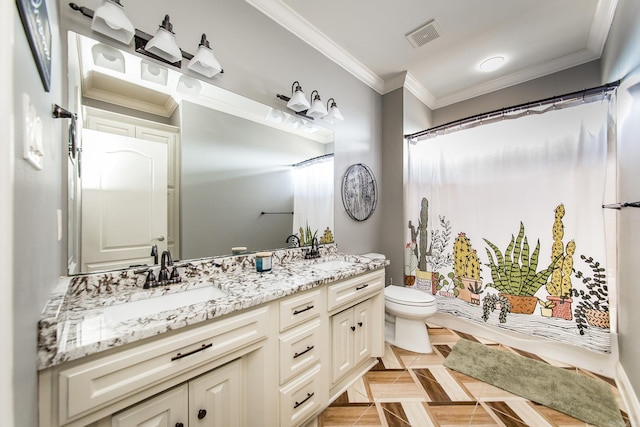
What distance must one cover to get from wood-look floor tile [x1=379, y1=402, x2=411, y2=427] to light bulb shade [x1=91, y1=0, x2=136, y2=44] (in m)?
2.45

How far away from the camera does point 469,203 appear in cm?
230

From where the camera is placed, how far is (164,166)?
1.30 metres

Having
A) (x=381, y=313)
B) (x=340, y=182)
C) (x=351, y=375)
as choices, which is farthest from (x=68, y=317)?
(x=340, y=182)

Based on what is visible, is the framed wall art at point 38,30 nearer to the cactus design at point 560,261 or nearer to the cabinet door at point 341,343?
the cabinet door at point 341,343

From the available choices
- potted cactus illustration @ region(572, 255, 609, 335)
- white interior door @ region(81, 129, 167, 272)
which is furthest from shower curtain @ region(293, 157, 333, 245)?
potted cactus illustration @ region(572, 255, 609, 335)

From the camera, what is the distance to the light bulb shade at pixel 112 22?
1046mm

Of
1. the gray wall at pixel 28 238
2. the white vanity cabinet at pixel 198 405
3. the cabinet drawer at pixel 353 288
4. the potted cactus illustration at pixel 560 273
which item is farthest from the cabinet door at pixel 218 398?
the potted cactus illustration at pixel 560 273

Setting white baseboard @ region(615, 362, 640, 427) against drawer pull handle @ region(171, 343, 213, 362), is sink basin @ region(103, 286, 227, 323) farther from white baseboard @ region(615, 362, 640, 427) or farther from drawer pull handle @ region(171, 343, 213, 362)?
white baseboard @ region(615, 362, 640, 427)

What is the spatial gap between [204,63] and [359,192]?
5.49 feet

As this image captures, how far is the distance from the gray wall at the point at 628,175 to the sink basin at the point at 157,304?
232 cm

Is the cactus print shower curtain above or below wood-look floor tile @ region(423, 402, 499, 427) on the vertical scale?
above

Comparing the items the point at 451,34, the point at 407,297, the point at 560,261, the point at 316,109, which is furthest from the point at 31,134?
the point at 560,261

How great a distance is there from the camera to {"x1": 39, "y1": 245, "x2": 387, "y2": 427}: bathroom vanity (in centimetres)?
70

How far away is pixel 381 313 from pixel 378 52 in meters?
2.31
